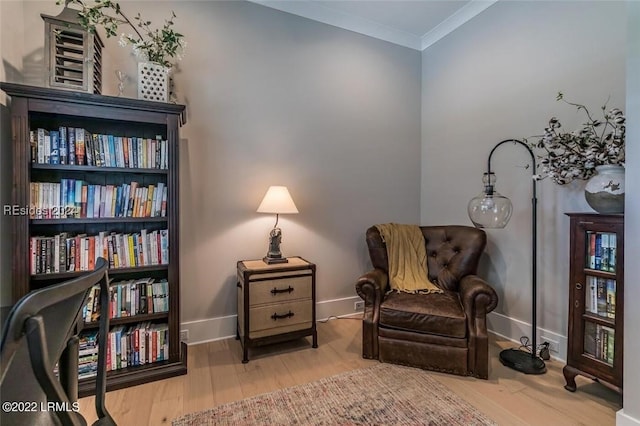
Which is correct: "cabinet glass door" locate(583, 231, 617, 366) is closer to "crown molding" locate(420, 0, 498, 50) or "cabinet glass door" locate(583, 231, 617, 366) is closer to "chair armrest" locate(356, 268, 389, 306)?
"chair armrest" locate(356, 268, 389, 306)

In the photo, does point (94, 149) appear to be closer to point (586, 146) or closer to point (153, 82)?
point (153, 82)

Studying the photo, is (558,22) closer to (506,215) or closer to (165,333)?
(506,215)

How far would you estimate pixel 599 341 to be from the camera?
1.72m

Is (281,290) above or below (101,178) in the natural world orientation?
below

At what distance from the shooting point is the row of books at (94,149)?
1779mm

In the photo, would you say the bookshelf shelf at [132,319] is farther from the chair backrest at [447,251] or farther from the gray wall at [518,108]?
the gray wall at [518,108]

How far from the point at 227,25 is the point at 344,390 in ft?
9.41

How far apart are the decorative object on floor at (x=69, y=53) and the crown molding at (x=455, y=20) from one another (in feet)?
9.88

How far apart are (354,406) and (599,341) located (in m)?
1.44

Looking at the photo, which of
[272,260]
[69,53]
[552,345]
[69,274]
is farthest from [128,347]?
[552,345]

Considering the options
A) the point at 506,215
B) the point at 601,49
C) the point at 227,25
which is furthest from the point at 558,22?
the point at 227,25

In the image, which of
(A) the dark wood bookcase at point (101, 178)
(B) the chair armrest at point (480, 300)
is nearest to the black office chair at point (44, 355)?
(A) the dark wood bookcase at point (101, 178)

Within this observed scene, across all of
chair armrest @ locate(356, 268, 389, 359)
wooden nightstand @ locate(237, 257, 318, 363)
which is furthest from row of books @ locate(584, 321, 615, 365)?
wooden nightstand @ locate(237, 257, 318, 363)

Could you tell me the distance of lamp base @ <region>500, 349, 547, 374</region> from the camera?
6.64ft
